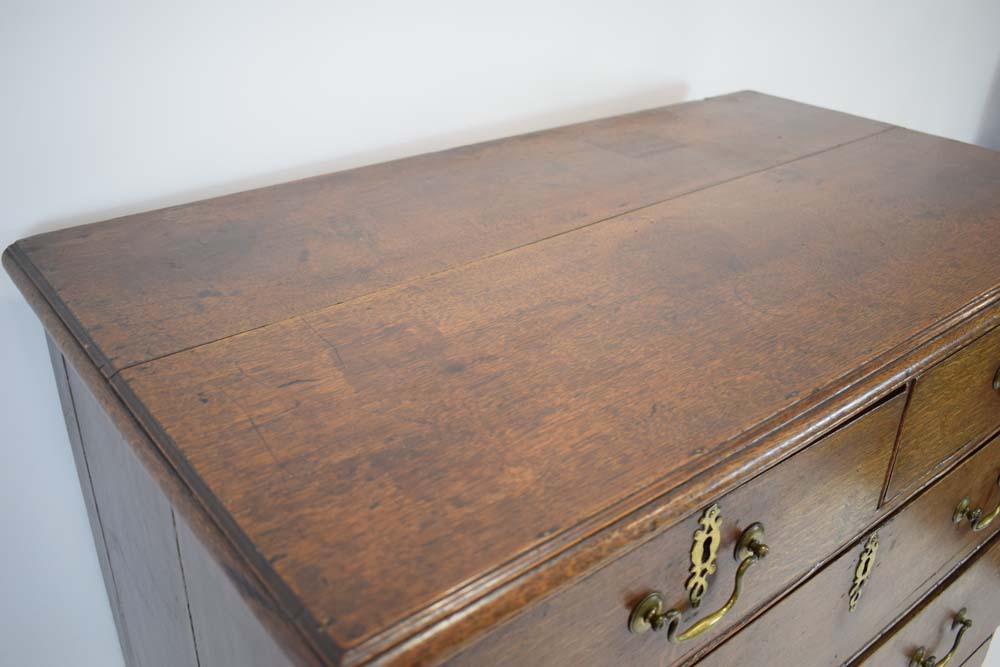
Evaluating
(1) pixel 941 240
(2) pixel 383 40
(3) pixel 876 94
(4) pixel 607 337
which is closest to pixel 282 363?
(4) pixel 607 337

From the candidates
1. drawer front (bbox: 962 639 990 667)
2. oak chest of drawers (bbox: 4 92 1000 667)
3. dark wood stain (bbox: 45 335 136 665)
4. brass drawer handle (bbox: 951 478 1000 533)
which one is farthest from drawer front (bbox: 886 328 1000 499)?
dark wood stain (bbox: 45 335 136 665)

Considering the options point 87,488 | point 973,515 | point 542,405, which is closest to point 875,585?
point 973,515

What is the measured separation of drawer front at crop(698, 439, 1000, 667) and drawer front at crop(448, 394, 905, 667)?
41mm

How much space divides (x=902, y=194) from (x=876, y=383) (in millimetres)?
420

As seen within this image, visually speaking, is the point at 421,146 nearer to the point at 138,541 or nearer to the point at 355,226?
the point at 355,226

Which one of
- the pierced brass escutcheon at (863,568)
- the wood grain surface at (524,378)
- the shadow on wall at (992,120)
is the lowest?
the pierced brass escutcheon at (863,568)

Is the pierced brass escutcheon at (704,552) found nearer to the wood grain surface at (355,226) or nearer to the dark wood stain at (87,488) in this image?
the wood grain surface at (355,226)

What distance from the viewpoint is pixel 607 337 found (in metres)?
0.70

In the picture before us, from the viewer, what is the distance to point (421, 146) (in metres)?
1.12

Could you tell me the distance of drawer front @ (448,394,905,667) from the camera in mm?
558

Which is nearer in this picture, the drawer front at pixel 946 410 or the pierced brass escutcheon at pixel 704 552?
the pierced brass escutcheon at pixel 704 552

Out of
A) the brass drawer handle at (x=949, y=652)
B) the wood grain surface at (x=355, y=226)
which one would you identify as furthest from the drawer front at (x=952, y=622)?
the wood grain surface at (x=355, y=226)

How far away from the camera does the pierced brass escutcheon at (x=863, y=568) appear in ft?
2.81

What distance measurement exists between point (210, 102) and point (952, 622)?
1137mm
